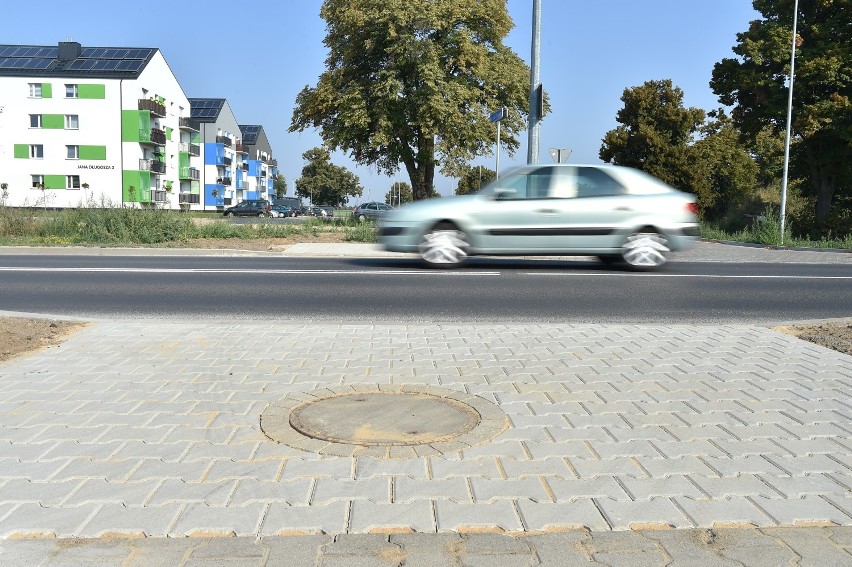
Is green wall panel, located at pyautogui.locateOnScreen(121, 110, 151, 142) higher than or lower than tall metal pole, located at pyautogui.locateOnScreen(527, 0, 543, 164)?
higher

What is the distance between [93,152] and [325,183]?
166ft

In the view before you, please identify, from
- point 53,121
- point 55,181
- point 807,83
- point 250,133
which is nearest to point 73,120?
point 53,121

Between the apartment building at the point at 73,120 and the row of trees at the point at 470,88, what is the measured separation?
89.6 feet

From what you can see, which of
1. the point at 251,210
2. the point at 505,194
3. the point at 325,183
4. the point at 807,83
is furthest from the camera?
the point at 325,183

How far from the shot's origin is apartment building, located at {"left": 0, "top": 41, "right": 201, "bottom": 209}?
192 feet

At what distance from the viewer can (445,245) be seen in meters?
12.8

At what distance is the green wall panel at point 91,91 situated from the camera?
58.7 meters

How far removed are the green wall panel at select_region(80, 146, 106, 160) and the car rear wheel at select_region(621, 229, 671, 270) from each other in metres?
56.4

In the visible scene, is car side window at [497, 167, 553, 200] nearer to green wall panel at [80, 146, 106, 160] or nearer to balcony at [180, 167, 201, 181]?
green wall panel at [80, 146, 106, 160]

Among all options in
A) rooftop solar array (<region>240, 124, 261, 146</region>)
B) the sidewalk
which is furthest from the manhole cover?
rooftop solar array (<region>240, 124, 261, 146</region>)

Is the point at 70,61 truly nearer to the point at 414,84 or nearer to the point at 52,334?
the point at 414,84

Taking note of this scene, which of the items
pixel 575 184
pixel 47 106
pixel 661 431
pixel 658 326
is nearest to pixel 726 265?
pixel 575 184

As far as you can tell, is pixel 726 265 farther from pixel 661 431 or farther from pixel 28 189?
pixel 28 189

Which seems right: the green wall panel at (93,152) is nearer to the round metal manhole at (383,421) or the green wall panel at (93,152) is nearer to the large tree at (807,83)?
the large tree at (807,83)
